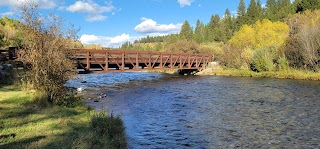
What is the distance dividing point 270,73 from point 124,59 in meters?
25.9

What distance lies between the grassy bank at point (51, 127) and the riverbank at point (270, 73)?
36.6m

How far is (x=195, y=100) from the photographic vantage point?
23312 mm

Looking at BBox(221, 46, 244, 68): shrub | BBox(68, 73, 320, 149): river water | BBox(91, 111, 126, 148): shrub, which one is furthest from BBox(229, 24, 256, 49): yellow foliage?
BBox(91, 111, 126, 148): shrub

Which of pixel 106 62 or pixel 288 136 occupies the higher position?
pixel 106 62

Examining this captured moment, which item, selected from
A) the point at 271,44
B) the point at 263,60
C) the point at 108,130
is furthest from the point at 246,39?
the point at 108,130

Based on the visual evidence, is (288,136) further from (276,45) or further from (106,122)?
(276,45)

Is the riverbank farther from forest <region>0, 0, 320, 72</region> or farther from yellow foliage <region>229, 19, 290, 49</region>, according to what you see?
yellow foliage <region>229, 19, 290, 49</region>

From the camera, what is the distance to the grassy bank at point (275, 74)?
39247mm

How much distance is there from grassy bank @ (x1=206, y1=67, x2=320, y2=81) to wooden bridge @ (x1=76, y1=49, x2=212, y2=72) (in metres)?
6.41

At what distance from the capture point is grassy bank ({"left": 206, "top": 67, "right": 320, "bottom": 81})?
129 ft

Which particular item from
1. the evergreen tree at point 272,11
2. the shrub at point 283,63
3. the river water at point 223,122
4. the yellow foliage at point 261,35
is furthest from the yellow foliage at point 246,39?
the river water at point 223,122

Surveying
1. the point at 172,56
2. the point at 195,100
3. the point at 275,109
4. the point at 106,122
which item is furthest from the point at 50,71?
the point at 172,56

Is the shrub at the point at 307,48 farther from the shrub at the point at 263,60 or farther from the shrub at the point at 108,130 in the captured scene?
the shrub at the point at 108,130

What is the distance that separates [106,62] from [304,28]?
107 ft
